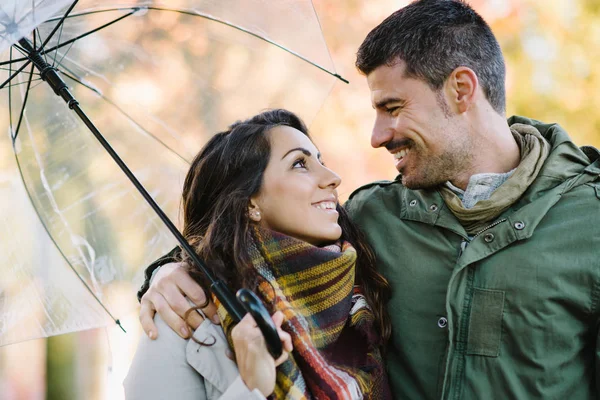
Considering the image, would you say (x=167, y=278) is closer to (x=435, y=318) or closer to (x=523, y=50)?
(x=435, y=318)

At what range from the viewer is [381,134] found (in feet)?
8.54

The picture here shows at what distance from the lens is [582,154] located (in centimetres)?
236

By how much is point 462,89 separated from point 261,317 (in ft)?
4.10

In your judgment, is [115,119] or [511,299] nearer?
[511,299]

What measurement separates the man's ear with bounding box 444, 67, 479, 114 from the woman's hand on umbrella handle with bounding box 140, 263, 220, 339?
3.69 feet

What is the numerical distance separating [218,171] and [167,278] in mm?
451

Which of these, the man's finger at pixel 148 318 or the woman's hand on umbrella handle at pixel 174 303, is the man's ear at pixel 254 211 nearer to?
the woman's hand on umbrella handle at pixel 174 303

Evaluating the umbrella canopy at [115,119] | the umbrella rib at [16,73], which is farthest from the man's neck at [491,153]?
the umbrella rib at [16,73]

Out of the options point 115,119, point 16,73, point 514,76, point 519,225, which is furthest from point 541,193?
point 514,76

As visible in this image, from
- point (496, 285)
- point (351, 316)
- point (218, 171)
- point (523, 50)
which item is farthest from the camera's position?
point (523, 50)

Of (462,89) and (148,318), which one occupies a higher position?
(462,89)

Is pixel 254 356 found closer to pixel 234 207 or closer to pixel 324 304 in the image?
pixel 324 304

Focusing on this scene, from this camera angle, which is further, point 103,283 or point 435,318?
point 103,283

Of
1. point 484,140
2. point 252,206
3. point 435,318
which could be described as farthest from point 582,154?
point 252,206
